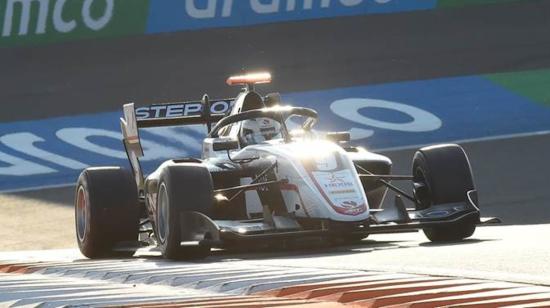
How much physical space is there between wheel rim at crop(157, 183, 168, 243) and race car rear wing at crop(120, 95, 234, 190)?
2.01 metres

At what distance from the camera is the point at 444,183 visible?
11617 mm

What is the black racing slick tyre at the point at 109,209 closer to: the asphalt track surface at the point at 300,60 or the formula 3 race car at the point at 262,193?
the formula 3 race car at the point at 262,193

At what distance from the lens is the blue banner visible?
26.5 metres

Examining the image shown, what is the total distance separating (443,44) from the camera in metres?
26.1

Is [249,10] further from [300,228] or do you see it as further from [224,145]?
[300,228]

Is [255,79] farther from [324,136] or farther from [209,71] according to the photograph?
[209,71]

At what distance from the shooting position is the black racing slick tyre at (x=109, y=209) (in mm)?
12195

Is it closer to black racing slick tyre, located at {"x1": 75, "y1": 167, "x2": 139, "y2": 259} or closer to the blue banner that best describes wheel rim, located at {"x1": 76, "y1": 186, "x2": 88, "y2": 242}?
black racing slick tyre, located at {"x1": 75, "y1": 167, "x2": 139, "y2": 259}

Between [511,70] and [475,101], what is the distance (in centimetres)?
186

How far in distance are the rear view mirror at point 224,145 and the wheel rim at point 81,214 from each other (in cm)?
155

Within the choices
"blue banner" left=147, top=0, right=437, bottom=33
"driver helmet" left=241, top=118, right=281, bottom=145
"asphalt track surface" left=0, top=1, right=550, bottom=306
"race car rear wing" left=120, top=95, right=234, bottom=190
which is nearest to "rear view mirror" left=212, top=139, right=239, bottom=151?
"driver helmet" left=241, top=118, right=281, bottom=145

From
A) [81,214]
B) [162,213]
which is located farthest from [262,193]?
[81,214]

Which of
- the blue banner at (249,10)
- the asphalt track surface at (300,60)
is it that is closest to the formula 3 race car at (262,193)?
the asphalt track surface at (300,60)

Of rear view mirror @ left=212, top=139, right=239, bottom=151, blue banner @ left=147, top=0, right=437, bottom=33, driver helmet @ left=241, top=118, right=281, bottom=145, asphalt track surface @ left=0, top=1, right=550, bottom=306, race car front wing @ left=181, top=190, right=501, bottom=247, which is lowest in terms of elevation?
race car front wing @ left=181, top=190, right=501, bottom=247
